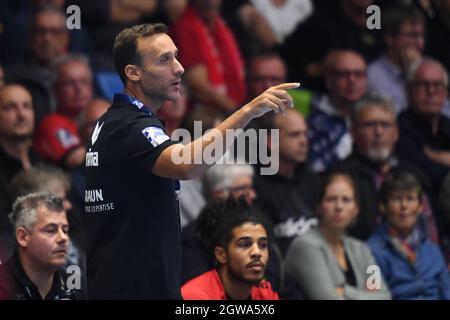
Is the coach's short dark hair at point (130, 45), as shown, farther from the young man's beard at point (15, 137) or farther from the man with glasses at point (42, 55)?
the man with glasses at point (42, 55)

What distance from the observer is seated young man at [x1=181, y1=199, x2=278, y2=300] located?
6.09 meters

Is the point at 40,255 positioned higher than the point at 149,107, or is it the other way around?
the point at 149,107

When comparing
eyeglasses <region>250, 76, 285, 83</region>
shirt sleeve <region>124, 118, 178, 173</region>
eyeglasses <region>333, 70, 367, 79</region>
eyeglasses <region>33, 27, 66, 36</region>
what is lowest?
shirt sleeve <region>124, 118, 178, 173</region>

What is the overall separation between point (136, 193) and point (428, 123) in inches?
179

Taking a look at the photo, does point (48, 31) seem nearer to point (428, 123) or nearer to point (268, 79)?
point (268, 79)

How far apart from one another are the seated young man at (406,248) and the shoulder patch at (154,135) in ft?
10.5

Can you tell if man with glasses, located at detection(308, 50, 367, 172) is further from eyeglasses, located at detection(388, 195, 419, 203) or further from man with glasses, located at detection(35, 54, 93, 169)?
man with glasses, located at detection(35, 54, 93, 169)

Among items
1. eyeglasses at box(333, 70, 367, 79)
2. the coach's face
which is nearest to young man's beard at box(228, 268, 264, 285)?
the coach's face

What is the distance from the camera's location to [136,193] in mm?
4504

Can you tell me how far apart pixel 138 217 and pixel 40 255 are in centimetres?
140

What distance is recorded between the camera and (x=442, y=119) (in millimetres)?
8758

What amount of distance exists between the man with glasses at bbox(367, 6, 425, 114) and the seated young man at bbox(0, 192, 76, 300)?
12.1 ft
